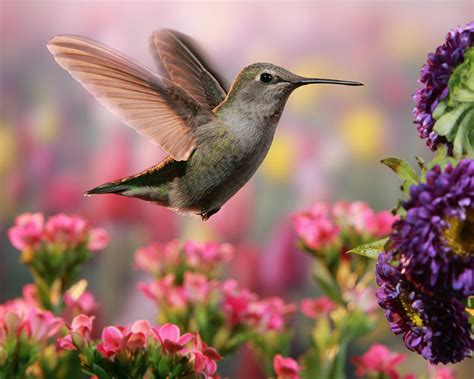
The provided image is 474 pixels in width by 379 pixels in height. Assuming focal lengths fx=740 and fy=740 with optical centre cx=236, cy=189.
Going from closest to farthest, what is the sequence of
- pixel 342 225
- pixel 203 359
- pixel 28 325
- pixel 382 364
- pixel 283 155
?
1. pixel 203 359
2. pixel 28 325
3. pixel 382 364
4. pixel 342 225
5. pixel 283 155

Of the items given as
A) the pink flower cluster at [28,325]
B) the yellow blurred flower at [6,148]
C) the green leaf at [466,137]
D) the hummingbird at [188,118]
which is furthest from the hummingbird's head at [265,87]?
the yellow blurred flower at [6,148]

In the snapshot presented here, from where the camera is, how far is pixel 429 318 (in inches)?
15.3

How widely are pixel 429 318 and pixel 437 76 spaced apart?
5.4 inches

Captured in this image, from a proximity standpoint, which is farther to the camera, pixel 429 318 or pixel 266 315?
pixel 266 315

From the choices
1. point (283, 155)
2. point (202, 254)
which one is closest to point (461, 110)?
point (202, 254)

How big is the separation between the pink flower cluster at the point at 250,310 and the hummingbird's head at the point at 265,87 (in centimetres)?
31

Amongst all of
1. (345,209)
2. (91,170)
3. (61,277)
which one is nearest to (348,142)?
(91,170)

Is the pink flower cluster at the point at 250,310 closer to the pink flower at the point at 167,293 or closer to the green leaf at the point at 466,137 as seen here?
the pink flower at the point at 167,293

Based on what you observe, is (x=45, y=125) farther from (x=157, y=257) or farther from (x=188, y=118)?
(x=188, y=118)

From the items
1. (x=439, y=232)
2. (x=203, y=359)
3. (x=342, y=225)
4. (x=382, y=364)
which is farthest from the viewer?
(x=342, y=225)

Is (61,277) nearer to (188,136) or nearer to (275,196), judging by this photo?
(188,136)

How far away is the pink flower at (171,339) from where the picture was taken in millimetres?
495

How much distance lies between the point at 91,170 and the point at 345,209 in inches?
48.1

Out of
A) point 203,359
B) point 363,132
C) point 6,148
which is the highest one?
point 363,132
